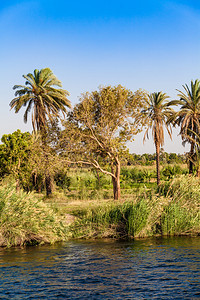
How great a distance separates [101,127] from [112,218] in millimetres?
11933

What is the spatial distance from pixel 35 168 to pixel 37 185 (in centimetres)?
869

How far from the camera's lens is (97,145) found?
3009 centimetres

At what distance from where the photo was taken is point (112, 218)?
1862cm

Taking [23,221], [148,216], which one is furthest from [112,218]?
[23,221]

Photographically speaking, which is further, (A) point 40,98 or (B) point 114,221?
(A) point 40,98

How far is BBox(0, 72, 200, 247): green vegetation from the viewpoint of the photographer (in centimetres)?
1711

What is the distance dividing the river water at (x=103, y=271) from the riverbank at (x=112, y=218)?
2.70 ft

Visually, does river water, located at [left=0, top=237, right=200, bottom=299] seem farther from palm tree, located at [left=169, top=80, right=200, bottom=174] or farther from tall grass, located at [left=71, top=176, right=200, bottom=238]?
palm tree, located at [left=169, top=80, right=200, bottom=174]

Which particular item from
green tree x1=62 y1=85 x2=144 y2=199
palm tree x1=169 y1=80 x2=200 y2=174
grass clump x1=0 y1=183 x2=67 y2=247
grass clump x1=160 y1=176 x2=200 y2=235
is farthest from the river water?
palm tree x1=169 y1=80 x2=200 y2=174

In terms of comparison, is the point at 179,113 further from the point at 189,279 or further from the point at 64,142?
the point at 189,279

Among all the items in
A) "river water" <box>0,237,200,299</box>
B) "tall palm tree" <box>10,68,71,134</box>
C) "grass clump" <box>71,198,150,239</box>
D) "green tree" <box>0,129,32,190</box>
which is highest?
"tall palm tree" <box>10,68,71,134</box>

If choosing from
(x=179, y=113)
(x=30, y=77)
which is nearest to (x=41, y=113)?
(x=30, y=77)

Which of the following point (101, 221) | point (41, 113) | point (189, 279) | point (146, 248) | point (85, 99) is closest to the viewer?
point (189, 279)

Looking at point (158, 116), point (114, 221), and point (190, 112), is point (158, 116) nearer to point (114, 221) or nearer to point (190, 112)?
point (190, 112)
